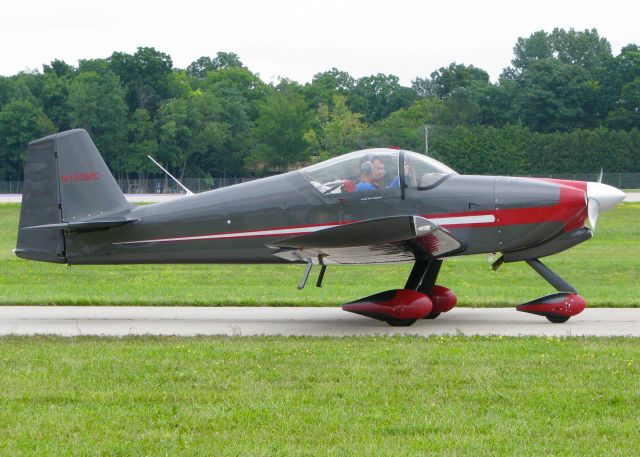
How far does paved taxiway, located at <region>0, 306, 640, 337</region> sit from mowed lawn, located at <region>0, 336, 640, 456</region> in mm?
1231

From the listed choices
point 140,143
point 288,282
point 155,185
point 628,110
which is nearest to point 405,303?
point 288,282

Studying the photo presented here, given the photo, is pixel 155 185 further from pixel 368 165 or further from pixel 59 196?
pixel 368 165

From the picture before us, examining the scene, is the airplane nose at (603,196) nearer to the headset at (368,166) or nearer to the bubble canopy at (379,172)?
the bubble canopy at (379,172)

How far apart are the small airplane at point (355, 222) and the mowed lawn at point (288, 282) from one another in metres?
2.47

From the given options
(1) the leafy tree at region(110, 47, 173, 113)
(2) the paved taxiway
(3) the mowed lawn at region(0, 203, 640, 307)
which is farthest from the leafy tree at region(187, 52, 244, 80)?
(2) the paved taxiway

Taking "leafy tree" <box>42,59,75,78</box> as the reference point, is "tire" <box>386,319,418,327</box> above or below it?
below

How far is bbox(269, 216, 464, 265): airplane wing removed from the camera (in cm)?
1230

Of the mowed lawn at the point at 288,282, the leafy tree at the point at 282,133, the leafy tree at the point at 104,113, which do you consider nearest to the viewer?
the mowed lawn at the point at 288,282

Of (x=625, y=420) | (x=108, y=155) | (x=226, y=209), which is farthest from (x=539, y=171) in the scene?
(x=625, y=420)

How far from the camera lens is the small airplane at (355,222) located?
12992mm

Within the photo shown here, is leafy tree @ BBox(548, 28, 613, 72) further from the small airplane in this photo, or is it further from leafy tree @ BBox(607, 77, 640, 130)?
the small airplane

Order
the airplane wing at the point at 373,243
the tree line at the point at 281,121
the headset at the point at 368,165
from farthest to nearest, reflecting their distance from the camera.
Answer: the tree line at the point at 281,121, the headset at the point at 368,165, the airplane wing at the point at 373,243

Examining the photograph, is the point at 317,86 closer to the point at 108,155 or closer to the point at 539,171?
the point at 108,155

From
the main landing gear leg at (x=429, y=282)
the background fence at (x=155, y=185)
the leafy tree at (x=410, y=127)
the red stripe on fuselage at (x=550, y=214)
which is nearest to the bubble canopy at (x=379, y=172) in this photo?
the red stripe on fuselage at (x=550, y=214)
